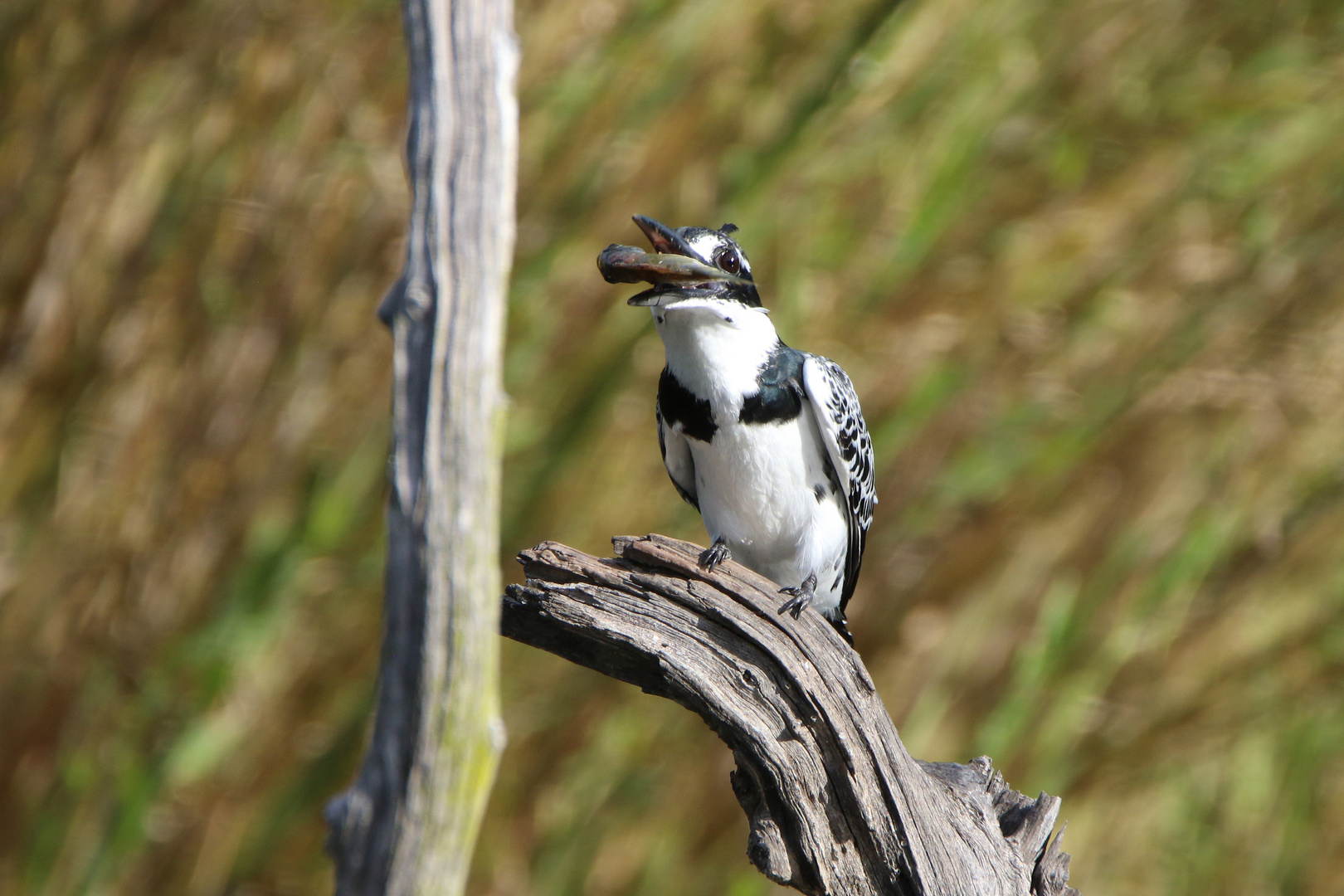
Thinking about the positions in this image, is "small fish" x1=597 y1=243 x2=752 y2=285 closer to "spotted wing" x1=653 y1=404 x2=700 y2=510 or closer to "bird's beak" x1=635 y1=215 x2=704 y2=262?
"bird's beak" x1=635 y1=215 x2=704 y2=262

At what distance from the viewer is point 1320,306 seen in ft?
10.8

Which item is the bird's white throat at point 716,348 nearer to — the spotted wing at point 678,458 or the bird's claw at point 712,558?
the spotted wing at point 678,458

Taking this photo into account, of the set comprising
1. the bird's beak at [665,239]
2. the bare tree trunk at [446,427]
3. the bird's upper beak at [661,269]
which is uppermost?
the bird's beak at [665,239]

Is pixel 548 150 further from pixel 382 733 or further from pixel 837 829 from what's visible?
pixel 382 733

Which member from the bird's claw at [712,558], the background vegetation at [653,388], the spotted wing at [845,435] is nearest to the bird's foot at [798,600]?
the bird's claw at [712,558]

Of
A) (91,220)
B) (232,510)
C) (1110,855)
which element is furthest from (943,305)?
(91,220)

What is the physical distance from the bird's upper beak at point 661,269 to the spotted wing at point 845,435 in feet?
1.20

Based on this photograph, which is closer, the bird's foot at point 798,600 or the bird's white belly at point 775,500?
the bird's foot at point 798,600

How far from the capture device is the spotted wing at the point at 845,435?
232cm

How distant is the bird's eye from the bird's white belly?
30 centimetres

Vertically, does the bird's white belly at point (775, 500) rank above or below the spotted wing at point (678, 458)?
below

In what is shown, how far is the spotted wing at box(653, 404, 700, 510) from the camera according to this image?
8.02ft

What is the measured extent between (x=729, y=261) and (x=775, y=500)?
51 centimetres

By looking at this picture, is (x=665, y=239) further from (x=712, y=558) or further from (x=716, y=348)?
(x=712, y=558)
